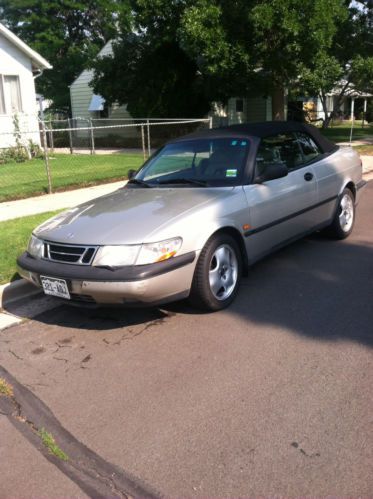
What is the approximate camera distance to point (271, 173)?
505 cm

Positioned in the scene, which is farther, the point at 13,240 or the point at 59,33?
the point at 59,33

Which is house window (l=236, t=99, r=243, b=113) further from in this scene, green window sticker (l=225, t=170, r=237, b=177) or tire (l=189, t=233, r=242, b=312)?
tire (l=189, t=233, r=242, b=312)

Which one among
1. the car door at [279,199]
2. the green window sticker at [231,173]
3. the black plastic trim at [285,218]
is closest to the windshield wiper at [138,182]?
the green window sticker at [231,173]

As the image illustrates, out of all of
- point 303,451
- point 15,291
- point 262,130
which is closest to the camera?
point 303,451

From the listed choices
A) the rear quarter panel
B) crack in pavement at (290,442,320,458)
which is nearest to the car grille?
crack in pavement at (290,442,320,458)

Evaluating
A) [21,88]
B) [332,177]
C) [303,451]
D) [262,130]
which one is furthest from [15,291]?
[21,88]

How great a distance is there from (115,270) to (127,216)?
2.21ft

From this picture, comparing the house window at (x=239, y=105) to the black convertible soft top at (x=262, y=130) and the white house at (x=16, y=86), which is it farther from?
the black convertible soft top at (x=262, y=130)

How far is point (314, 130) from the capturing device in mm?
6473

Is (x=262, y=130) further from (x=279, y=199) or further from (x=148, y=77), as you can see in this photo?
(x=148, y=77)

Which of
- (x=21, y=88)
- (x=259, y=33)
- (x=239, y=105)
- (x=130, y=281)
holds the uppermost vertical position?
(x=259, y=33)

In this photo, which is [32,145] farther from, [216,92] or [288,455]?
[288,455]

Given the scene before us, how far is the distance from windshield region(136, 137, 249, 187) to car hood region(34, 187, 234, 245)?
215mm

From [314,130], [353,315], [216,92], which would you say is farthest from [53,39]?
[353,315]
